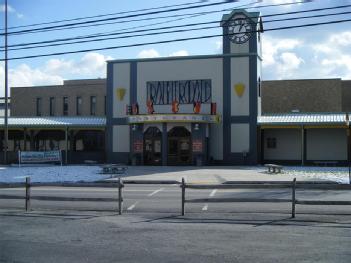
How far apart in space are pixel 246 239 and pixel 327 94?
51.7m

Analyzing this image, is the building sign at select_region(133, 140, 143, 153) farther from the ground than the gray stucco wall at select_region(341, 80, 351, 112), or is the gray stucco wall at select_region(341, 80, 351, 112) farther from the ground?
the gray stucco wall at select_region(341, 80, 351, 112)

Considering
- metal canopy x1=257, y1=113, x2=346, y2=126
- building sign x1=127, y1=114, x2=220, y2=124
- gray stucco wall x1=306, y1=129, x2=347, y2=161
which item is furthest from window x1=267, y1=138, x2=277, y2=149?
building sign x1=127, y1=114, x2=220, y2=124

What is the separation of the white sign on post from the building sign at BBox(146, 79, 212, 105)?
28.9 feet

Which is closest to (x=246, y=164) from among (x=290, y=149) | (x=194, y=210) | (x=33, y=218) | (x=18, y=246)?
(x=290, y=149)

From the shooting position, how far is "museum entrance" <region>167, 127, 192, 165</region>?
39969 millimetres

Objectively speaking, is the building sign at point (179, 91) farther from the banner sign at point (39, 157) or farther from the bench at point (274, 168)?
the bench at point (274, 168)

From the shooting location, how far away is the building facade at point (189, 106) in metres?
39.9

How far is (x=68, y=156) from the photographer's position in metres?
45.4

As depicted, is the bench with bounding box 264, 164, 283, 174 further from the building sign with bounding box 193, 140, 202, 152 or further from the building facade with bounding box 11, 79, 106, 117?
the building facade with bounding box 11, 79, 106, 117

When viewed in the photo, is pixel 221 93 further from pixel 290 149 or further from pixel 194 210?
pixel 194 210

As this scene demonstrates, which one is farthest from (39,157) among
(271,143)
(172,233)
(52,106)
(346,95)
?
(346,95)

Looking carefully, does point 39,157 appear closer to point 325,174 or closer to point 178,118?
point 178,118

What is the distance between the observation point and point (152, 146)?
1599 inches

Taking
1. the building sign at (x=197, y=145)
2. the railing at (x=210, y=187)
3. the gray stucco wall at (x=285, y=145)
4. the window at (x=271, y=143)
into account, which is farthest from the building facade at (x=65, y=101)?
the railing at (x=210, y=187)
